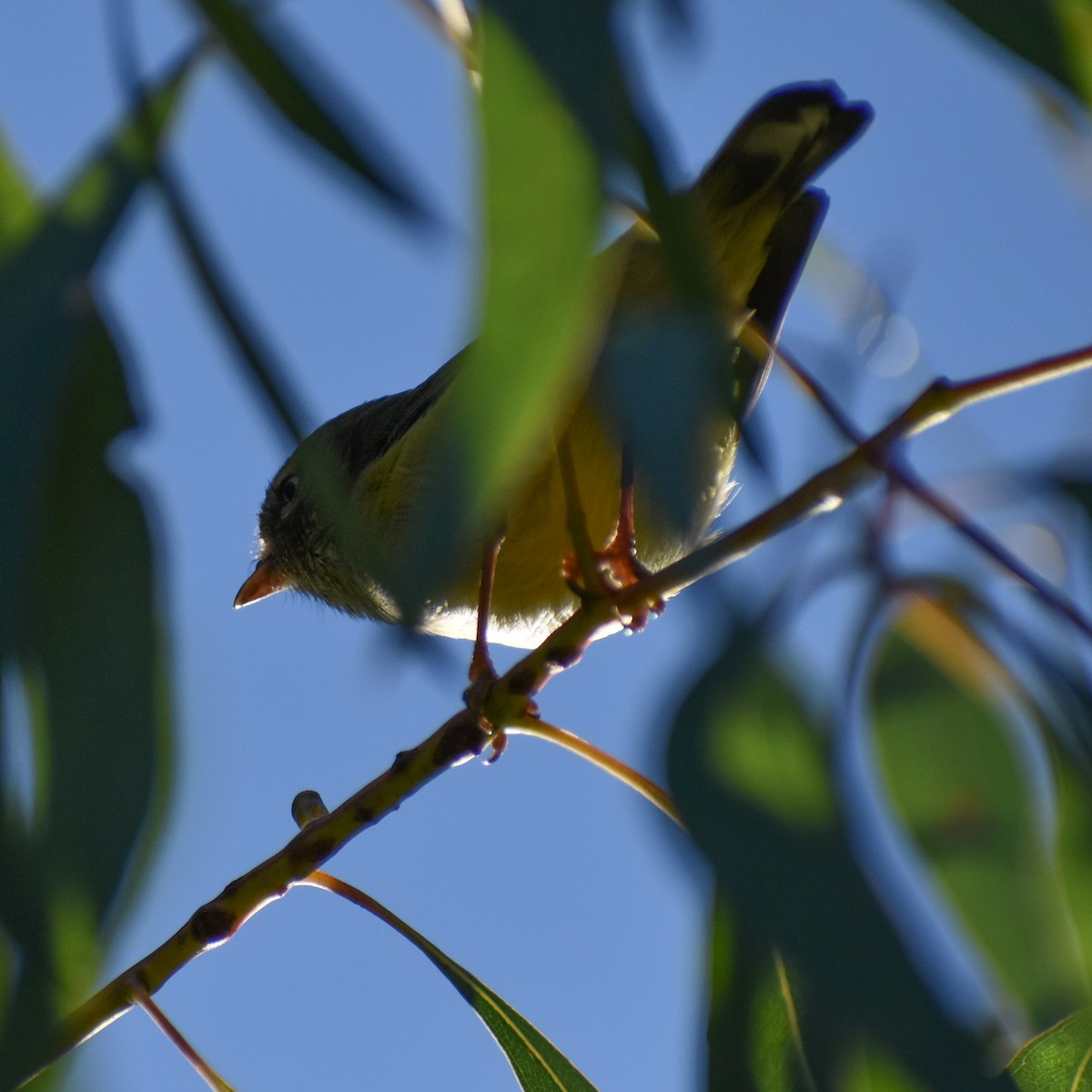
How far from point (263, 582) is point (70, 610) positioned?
237 centimetres

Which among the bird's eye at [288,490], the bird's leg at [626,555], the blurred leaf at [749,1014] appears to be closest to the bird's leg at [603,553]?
the bird's leg at [626,555]

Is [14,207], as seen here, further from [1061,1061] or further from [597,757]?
[1061,1061]

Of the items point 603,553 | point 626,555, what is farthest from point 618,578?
point 626,555

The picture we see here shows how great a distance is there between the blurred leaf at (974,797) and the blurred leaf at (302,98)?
71 cm

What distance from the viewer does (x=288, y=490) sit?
12.0 feet

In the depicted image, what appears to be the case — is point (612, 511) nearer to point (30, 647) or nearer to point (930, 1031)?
point (30, 647)

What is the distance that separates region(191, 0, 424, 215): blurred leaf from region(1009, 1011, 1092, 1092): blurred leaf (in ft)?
3.66

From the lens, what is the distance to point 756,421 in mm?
1236

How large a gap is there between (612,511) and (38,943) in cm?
164

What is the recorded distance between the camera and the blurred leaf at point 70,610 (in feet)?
3.43

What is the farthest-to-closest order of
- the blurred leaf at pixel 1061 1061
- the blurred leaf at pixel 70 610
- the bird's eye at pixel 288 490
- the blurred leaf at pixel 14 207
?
the bird's eye at pixel 288 490 < the blurred leaf at pixel 1061 1061 < the blurred leaf at pixel 14 207 < the blurred leaf at pixel 70 610

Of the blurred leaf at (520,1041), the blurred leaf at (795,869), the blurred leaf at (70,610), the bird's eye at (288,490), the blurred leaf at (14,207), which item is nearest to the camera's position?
the blurred leaf at (795,869)

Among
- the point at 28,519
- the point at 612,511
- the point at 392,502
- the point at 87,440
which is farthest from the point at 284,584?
the point at 28,519

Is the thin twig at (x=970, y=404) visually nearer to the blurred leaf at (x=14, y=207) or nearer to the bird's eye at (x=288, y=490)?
the blurred leaf at (x=14, y=207)
